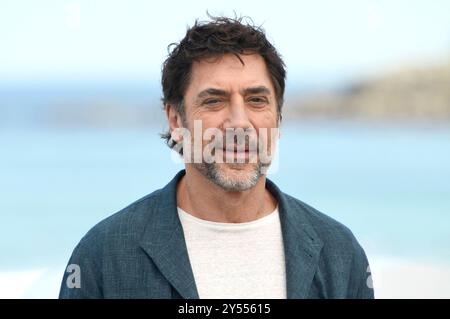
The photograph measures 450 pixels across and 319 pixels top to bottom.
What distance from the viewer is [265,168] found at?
3.31 meters

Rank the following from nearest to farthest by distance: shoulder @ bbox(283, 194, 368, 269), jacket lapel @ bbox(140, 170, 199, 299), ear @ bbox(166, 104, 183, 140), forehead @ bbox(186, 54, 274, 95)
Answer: jacket lapel @ bbox(140, 170, 199, 299) → forehead @ bbox(186, 54, 274, 95) → shoulder @ bbox(283, 194, 368, 269) → ear @ bbox(166, 104, 183, 140)

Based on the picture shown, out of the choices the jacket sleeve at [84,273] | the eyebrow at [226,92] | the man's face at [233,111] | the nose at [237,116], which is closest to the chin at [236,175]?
the man's face at [233,111]

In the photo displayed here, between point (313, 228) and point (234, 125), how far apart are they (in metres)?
0.59

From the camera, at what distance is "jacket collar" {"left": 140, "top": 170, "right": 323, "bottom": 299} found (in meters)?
3.19

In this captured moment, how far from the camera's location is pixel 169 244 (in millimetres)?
3268

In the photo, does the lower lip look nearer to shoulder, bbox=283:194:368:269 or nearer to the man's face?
the man's face

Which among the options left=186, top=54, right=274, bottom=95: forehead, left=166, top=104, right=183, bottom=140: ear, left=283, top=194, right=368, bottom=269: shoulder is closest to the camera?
left=186, top=54, right=274, bottom=95: forehead

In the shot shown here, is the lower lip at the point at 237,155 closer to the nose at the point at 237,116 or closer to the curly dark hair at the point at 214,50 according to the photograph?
the nose at the point at 237,116

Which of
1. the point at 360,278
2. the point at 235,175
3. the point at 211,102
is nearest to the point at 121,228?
the point at 235,175

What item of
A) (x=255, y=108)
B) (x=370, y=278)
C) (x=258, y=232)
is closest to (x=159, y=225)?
(x=258, y=232)

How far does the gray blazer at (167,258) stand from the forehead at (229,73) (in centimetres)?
46

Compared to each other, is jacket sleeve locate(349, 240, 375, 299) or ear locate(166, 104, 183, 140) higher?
ear locate(166, 104, 183, 140)


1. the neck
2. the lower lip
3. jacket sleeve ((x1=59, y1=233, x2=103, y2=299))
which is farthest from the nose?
jacket sleeve ((x1=59, y1=233, x2=103, y2=299))

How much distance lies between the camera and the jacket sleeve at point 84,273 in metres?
3.22
